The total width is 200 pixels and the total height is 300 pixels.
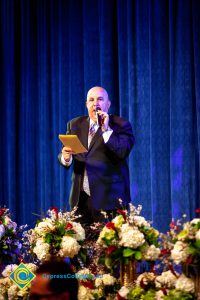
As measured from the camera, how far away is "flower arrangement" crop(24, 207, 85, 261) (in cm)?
315

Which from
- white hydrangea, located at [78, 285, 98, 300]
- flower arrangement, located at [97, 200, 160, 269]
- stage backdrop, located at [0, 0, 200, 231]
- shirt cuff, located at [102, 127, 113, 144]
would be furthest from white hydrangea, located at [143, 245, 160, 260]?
stage backdrop, located at [0, 0, 200, 231]

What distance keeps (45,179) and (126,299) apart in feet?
11.8

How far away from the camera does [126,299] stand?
276 cm

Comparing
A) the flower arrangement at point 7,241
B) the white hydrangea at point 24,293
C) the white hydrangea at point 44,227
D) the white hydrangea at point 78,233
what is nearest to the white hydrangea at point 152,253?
the white hydrangea at point 78,233

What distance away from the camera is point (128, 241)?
2.80m

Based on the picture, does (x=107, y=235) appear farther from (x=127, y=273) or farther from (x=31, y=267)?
(x=31, y=267)

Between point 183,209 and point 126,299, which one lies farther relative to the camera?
point 183,209

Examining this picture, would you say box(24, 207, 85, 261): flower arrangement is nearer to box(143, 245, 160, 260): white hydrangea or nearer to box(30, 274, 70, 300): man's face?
box(143, 245, 160, 260): white hydrangea

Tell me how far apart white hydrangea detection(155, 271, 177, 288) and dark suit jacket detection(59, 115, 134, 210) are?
1.38 meters

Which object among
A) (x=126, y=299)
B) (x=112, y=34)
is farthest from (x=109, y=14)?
(x=126, y=299)

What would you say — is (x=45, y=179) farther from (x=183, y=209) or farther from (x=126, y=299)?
(x=126, y=299)

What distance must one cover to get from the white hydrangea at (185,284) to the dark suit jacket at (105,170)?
1.51m

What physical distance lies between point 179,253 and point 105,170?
5.32 ft

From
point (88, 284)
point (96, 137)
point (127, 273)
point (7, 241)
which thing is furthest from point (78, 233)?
point (96, 137)
